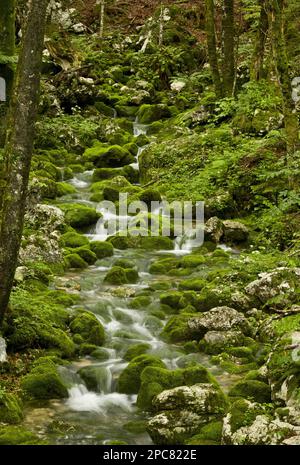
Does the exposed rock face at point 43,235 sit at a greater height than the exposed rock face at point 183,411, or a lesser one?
greater

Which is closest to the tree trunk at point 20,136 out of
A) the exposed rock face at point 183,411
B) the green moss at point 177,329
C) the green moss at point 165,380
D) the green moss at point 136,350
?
the green moss at point 165,380

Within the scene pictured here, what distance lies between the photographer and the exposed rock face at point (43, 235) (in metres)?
12.4

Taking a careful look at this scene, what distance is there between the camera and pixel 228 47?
19141 millimetres

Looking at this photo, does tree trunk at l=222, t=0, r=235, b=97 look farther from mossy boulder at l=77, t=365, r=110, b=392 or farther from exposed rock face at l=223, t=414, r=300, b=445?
exposed rock face at l=223, t=414, r=300, b=445

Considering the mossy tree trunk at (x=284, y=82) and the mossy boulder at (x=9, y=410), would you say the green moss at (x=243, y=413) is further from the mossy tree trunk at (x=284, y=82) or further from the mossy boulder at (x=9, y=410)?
the mossy tree trunk at (x=284, y=82)

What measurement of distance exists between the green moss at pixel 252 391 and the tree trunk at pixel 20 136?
3234 millimetres

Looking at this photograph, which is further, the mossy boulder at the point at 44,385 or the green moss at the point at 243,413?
the mossy boulder at the point at 44,385

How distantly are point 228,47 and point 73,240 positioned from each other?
8845 millimetres

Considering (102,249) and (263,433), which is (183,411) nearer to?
(263,433)

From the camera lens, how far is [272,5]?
1263 centimetres

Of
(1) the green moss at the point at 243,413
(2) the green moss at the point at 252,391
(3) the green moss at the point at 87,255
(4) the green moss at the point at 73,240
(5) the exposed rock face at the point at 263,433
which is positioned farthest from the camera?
(4) the green moss at the point at 73,240

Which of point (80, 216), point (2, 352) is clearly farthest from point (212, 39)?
point (2, 352)

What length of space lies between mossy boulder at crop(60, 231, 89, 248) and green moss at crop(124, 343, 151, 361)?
16.0 feet

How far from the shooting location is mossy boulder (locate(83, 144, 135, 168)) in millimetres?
19703
